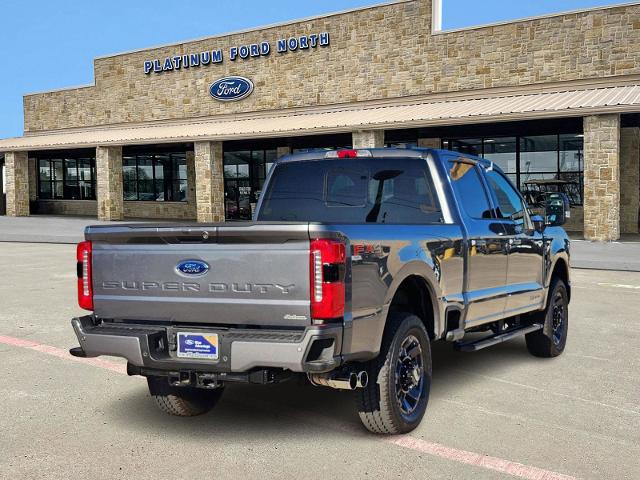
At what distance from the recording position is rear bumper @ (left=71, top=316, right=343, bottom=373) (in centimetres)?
414

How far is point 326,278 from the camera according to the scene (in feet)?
13.6

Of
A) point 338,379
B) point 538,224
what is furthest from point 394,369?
point 538,224

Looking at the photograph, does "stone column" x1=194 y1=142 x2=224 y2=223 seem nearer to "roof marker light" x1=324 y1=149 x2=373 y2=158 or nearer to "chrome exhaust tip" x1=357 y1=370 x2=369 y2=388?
"roof marker light" x1=324 y1=149 x2=373 y2=158

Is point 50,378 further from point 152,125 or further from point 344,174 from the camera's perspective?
point 152,125

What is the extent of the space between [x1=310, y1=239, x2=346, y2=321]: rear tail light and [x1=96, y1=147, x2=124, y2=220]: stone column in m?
31.6

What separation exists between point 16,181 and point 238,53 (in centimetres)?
1351

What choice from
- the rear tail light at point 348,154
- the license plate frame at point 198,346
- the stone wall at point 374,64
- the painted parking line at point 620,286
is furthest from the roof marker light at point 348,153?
the stone wall at point 374,64

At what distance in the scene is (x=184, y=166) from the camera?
37969 millimetres

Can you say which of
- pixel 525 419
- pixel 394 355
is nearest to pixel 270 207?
pixel 394 355

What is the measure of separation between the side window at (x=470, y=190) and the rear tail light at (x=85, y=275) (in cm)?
284

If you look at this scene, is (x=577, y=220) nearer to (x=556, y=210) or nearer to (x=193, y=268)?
(x=556, y=210)

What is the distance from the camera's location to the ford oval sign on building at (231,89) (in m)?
33.8

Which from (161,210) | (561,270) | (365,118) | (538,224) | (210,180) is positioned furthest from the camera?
(161,210)

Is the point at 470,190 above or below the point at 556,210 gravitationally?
above
